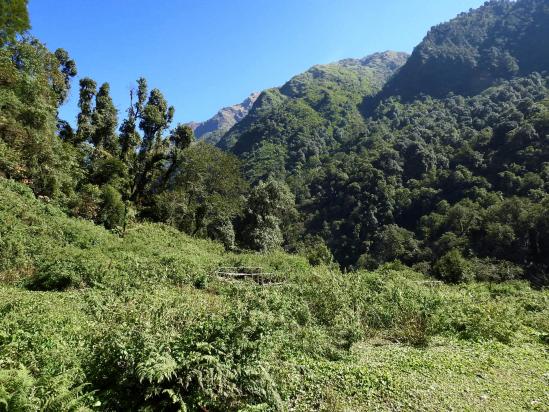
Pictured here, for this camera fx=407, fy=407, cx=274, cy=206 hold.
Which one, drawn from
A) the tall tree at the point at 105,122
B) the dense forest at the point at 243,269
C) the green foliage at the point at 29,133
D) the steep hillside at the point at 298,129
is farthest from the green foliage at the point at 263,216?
the steep hillside at the point at 298,129

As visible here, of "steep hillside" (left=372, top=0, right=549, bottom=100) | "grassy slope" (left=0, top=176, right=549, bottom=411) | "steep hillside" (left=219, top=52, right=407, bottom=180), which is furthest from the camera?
"steep hillside" (left=372, top=0, right=549, bottom=100)

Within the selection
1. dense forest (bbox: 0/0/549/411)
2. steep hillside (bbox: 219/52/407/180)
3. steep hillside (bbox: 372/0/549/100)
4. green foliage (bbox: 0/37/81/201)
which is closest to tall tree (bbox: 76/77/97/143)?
dense forest (bbox: 0/0/549/411)

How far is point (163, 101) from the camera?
37.3m

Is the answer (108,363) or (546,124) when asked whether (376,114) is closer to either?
(546,124)

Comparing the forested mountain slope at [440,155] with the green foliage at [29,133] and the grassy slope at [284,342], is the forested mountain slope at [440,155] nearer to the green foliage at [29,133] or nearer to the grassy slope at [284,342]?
the grassy slope at [284,342]

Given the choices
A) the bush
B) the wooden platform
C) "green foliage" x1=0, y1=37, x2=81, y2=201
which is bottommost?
the bush

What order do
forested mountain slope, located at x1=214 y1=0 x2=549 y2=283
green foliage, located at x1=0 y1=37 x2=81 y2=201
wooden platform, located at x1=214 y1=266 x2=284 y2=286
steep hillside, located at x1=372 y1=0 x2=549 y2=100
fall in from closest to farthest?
wooden platform, located at x1=214 y1=266 x2=284 y2=286 < green foliage, located at x1=0 y1=37 x2=81 y2=201 < forested mountain slope, located at x1=214 y1=0 x2=549 y2=283 < steep hillside, located at x1=372 y1=0 x2=549 y2=100

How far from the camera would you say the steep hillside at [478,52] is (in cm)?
11750

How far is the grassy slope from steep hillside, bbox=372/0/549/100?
12317 cm

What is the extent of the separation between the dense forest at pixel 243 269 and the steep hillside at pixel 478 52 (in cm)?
4890

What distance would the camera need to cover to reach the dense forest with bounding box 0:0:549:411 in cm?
521

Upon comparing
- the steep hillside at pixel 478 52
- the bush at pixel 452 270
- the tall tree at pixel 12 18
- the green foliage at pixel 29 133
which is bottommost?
the bush at pixel 452 270

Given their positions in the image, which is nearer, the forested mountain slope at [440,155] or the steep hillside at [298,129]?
the forested mountain slope at [440,155]

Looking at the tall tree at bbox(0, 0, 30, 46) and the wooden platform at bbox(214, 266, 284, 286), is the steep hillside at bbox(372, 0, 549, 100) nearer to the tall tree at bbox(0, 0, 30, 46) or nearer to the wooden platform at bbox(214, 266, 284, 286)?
the wooden platform at bbox(214, 266, 284, 286)
